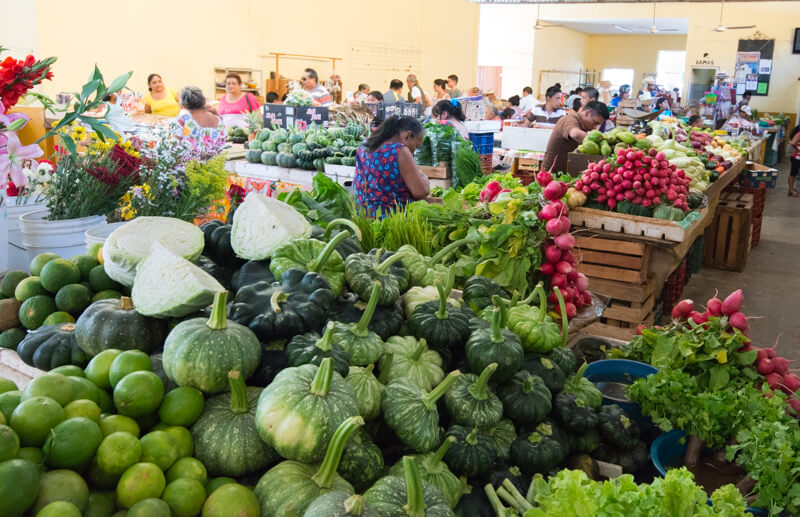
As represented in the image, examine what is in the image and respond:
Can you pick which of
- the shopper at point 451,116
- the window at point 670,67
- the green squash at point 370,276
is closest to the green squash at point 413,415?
the green squash at point 370,276

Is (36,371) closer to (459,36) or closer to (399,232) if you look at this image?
(399,232)

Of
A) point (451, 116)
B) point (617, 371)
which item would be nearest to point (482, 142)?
point (451, 116)

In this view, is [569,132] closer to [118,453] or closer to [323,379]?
[323,379]

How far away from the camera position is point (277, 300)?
1.73 m

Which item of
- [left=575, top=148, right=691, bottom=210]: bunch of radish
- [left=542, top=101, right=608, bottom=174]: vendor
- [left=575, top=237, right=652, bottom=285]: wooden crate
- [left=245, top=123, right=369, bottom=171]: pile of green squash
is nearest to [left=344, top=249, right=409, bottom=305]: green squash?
[left=575, top=237, right=652, bottom=285]: wooden crate

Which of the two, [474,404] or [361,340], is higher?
[361,340]

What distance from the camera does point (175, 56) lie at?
12680 millimetres

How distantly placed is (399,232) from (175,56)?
36.8 ft

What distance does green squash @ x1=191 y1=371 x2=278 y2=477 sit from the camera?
1433 mm

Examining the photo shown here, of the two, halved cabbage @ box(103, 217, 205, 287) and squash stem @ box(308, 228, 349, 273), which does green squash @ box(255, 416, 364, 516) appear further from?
halved cabbage @ box(103, 217, 205, 287)

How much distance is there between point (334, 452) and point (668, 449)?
1514 mm

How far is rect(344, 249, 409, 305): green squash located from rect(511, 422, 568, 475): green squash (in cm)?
58

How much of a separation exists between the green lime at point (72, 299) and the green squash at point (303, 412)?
0.85 m

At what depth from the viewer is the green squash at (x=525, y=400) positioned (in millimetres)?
1898
